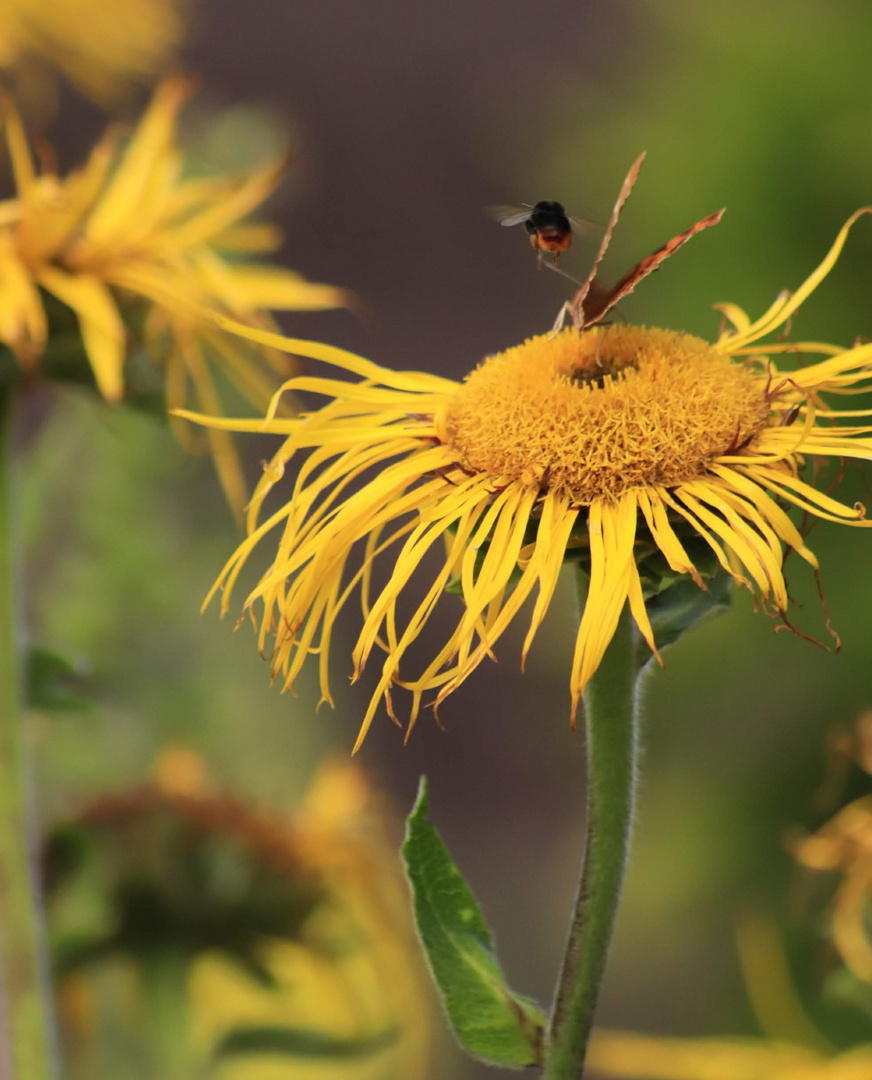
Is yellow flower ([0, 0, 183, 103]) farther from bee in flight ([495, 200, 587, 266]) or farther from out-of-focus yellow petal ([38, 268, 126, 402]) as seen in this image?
bee in flight ([495, 200, 587, 266])

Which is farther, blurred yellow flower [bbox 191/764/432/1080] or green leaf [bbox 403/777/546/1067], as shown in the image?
blurred yellow flower [bbox 191/764/432/1080]

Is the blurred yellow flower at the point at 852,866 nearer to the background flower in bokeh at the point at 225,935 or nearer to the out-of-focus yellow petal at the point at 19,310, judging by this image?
the background flower in bokeh at the point at 225,935

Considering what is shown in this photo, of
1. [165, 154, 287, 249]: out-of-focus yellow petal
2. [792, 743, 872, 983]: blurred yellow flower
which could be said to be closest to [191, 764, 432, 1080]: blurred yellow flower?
[792, 743, 872, 983]: blurred yellow flower

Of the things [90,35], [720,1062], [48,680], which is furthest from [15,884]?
[90,35]

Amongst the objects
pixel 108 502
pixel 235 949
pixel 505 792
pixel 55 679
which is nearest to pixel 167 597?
pixel 108 502

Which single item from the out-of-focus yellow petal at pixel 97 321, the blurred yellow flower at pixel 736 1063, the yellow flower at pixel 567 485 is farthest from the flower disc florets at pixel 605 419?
the blurred yellow flower at pixel 736 1063

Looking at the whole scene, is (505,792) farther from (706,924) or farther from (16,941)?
(16,941)
